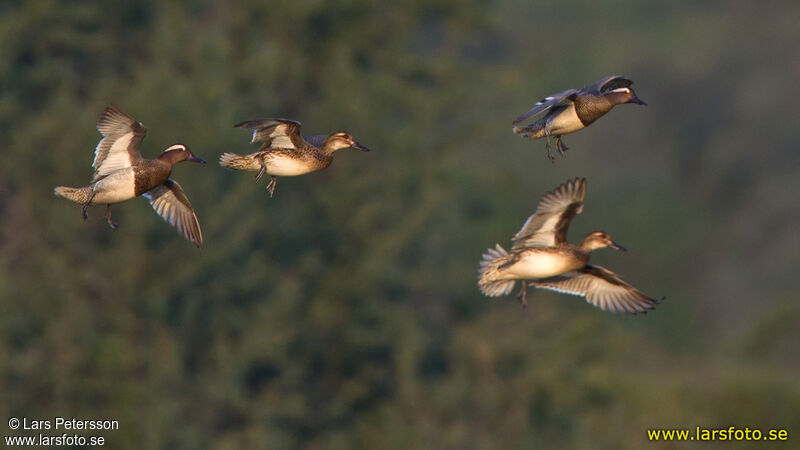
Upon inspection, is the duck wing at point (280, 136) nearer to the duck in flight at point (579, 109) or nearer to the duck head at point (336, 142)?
the duck head at point (336, 142)

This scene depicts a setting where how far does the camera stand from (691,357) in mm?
30484

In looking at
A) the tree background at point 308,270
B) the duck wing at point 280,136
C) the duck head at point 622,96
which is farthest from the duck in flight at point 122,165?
the tree background at point 308,270

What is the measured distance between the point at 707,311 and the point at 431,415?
52.8ft

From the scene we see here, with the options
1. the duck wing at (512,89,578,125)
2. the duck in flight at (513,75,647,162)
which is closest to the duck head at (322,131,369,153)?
the duck in flight at (513,75,647,162)

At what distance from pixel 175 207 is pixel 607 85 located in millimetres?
3235

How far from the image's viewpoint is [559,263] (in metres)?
9.22

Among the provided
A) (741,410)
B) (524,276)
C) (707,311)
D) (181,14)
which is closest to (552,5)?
(707,311)

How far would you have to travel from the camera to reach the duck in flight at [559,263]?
9.17 m

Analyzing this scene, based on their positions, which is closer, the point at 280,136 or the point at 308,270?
the point at 280,136

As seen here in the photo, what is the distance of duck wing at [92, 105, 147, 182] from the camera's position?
9.12 meters

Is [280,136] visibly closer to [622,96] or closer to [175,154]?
[175,154]

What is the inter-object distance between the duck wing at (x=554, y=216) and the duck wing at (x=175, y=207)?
7.56 feet

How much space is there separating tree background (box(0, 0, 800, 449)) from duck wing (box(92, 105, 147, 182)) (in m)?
11.8

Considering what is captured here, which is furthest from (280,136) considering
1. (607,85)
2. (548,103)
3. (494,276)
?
(607,85)
